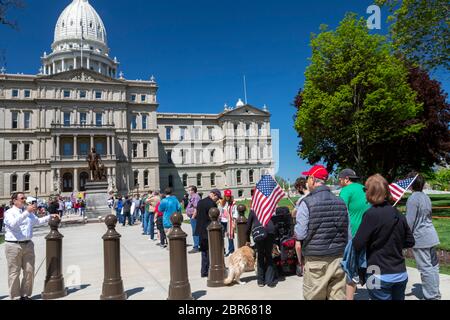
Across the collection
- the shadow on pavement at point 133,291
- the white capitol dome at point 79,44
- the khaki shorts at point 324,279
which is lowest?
the shadow on pavement at point 133,291

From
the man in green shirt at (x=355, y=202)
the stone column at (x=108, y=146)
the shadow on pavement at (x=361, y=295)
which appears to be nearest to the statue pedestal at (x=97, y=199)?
the shadow on pavement at (x=361, y=295)

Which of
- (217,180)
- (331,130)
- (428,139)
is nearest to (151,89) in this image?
(217,180)

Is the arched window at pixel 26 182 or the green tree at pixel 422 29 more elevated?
the green tree at pixel 422 29

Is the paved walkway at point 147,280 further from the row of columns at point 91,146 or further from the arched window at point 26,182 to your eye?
the arched window at point 26,182

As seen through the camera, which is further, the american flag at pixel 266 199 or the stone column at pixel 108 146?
the stone column at pixel 108 146

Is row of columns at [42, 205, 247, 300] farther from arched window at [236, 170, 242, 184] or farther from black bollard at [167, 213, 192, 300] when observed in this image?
arched window at [236, 170, 242, 184]

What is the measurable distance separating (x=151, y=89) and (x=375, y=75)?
49.9 metres

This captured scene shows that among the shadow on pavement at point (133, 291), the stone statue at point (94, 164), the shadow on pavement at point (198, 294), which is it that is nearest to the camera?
the shadow on pavement at point (198, 294)

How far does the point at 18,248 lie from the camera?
20.0 feet

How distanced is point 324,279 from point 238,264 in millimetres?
2668

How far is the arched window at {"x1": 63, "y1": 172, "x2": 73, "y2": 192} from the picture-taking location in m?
57.4

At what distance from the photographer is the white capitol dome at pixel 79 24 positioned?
79.6 meters

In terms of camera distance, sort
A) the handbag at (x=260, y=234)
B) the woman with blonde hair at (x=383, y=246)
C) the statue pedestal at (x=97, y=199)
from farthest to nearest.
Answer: the statue pedestal at (x=97, y=199) < the handbag at (x=260, y=234) < the woman with blonde hair at (x=383, y=246)

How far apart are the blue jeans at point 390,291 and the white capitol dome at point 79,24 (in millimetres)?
88073
